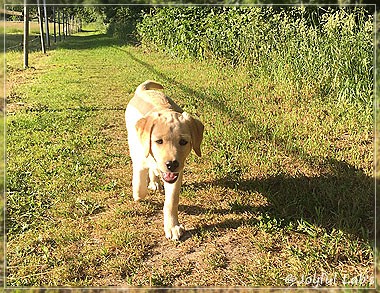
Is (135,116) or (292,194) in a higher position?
(135,116)

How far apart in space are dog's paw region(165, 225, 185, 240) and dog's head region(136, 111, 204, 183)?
10.4 inches

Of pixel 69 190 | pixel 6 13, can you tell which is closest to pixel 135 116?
pixel 69 190

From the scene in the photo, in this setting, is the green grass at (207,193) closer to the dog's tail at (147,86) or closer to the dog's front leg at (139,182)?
the dog's front leg at (139,182)

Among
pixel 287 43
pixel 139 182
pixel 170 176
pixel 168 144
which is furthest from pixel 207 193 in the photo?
pixel 287 43

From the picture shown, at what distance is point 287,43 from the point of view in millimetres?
2879

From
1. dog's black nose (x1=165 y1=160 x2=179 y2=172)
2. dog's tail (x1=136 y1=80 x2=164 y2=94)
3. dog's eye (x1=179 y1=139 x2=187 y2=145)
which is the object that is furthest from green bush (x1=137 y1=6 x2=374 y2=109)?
dog's black nose (x1=165 y1=160 x2=179 y2=172)

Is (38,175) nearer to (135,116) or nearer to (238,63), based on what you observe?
(135,116)

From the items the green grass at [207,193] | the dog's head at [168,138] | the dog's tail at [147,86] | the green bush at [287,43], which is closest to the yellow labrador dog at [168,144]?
the dog's head at [168,138]

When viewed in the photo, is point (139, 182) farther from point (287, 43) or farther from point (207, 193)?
point (287, 43)

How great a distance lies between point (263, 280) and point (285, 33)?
1.87 metres

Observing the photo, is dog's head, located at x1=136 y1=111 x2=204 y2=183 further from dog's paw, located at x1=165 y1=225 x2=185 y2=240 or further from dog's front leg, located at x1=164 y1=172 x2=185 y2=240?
dog's paw, located at x1=165 y1=225 x2=185 y2=240

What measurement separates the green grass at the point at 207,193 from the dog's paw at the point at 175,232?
0.03m

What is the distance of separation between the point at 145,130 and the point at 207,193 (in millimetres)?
752

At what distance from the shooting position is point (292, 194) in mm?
2277
